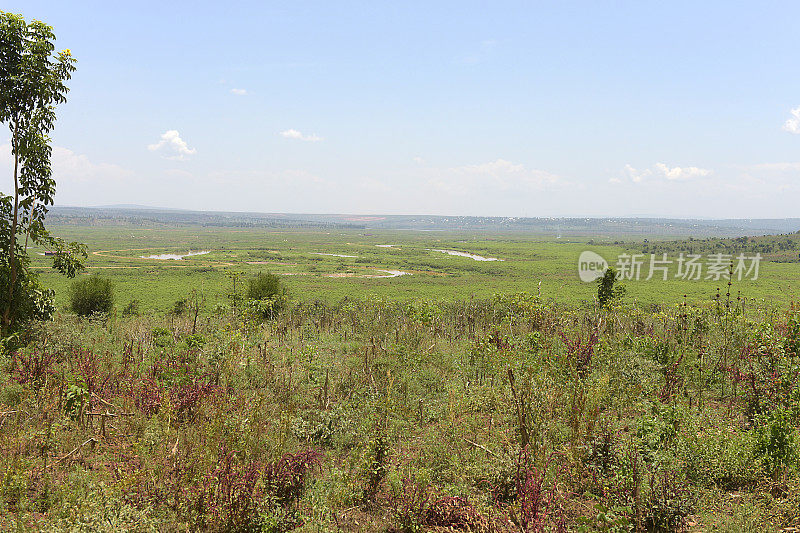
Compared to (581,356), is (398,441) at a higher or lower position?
lower

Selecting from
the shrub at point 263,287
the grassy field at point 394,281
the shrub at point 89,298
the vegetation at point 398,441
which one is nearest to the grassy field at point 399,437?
the vegetation at point 398,441

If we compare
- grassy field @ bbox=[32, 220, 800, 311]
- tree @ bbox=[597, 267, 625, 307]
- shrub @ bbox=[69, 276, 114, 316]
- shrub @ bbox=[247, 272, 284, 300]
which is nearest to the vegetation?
tree @ bbox=[597, 267, 625, 307]

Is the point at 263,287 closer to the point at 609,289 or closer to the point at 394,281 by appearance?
the point at 609,289

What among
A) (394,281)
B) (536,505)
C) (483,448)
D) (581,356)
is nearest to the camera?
(536,505)

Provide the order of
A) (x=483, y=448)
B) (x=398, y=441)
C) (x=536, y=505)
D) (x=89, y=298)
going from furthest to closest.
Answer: (x=89, y=298)
(x=398, y=441)
(x=483, y=448)
(x=536, y=505)

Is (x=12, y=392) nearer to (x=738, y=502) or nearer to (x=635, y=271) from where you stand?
(x=738, y=502)

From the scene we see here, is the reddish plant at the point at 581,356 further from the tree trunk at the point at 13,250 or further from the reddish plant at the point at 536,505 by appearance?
the tree trunk at the point at 13,250

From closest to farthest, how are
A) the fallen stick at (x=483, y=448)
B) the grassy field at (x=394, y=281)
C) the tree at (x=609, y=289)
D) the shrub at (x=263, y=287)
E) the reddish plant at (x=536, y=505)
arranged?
the reddish plant at (x=536, y=505) < the fallen stick at (x=483, y=448) < the tree at (x=609, y=289) < the shrub at (x=263, y=287) < the grassy field at (x=394, y=281)

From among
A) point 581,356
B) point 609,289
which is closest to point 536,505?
point 581,356

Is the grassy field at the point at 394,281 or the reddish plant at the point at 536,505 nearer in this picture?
the reddish plant at the point at 536,505

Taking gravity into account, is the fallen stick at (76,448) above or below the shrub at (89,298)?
above

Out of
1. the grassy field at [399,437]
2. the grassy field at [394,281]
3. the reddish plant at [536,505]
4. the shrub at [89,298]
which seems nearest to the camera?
the reddish plant at [536,505]

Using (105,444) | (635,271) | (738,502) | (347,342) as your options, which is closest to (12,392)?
(105,444)

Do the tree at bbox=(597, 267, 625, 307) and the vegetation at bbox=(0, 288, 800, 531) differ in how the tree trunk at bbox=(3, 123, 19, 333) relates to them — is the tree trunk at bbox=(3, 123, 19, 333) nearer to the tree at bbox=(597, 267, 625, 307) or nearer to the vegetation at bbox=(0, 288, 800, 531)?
the vegetation at bbox=(0, 288, 800, 531)
